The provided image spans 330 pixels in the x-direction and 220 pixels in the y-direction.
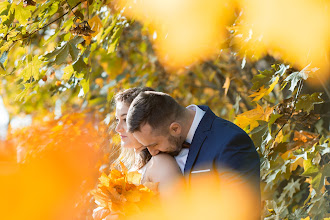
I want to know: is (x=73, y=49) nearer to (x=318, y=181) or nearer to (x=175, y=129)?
(x=175, y=129)

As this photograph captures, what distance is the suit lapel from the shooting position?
2150mm

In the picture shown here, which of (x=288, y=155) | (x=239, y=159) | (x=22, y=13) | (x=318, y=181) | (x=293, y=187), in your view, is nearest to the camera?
(x=239, y=159)

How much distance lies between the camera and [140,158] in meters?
2.64

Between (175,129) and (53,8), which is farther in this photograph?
(53,8)

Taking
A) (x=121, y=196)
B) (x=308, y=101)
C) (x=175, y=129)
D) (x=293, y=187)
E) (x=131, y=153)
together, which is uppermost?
(x=175, y=129)

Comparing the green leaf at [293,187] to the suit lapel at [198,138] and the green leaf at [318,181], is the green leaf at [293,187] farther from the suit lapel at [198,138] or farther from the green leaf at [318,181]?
the suit lapel at [198,138]

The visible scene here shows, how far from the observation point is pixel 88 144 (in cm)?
449

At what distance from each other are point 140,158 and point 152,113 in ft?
1.53

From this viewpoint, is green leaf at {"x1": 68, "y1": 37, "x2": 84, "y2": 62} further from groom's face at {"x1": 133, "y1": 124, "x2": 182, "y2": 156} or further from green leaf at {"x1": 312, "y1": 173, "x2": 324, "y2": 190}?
green leaf at {"x1": 312, "y1": 173, "x2": 324, "y2": 190}

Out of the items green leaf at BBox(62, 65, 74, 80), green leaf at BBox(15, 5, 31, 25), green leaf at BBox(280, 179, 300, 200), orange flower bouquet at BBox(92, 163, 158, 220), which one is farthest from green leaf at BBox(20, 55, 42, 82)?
green leaf at BBox(280, 179, 300, 200)

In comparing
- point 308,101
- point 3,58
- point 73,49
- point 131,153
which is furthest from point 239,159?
point 3,58

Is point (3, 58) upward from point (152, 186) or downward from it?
upward

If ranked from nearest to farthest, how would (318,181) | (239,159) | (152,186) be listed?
1. (239,159)
2. (152,186)
3. (318,181)

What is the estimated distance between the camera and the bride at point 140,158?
220 cm
